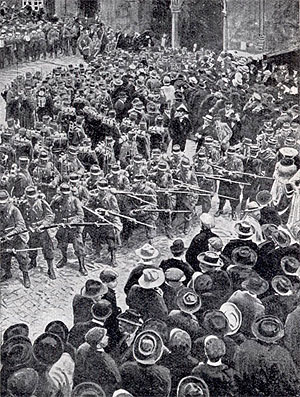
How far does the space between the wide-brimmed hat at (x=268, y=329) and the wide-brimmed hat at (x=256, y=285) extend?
0.88m

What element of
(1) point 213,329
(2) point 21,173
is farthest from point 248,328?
(2) point 21,173

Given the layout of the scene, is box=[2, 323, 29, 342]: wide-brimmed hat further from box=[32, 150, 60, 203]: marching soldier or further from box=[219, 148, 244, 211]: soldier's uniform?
box=[219, 148, 244, 211]: soldier's uniform

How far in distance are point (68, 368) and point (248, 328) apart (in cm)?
203

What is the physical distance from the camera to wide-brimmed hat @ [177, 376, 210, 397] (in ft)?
23.0

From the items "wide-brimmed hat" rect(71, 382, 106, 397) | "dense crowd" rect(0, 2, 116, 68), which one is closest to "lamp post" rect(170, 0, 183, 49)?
"dense crowd" rect(0, 2, 116, 68)

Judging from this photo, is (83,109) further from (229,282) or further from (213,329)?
(213,329)

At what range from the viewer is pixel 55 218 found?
440 inches

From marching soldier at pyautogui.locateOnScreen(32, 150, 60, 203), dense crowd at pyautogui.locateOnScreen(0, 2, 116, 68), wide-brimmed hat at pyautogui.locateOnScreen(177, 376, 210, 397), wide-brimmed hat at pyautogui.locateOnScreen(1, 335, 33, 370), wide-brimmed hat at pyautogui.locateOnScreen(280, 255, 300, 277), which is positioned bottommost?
wide-brimmed hat at pyautogui.locateOnScreen(177, 376, 210, 397)

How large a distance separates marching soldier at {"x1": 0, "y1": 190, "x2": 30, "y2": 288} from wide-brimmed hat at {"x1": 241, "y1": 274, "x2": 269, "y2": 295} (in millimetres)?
3616

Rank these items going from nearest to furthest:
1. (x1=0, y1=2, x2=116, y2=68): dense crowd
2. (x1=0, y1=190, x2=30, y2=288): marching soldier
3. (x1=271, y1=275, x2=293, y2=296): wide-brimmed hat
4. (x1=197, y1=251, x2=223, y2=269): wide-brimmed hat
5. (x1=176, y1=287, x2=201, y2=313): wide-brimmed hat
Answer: (x1=176, y1=287, x2=201, y2=313): wide-brimmed hat, (x1=271, y1=275, x2=293, y2=296): wide-brimmed hat, (x1=197, y1=251, x2=223, y2=269): wide-brimmed hat, (x1=0, y1=190, x2=30, y2=288): marching soldier, (x1=0, y1=2, x2=116, y2=68): dense crowd

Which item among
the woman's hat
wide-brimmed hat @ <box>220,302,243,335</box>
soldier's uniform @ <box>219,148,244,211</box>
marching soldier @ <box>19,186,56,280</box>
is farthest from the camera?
soldier's uniform @ <box>219,148,244,211</box>

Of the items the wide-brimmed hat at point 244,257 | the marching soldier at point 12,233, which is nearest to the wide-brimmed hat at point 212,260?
the wide-brimmed hat at point 244,257

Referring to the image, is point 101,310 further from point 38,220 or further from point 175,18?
point 175,18

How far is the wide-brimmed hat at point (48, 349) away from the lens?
7305 millimetres
